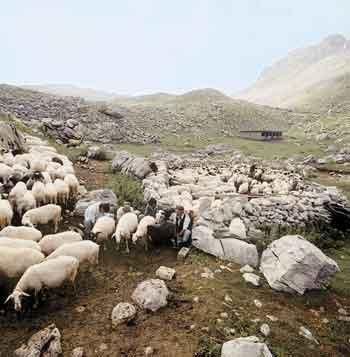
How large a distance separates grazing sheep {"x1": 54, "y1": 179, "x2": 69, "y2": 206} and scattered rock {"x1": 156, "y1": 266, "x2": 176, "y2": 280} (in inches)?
202

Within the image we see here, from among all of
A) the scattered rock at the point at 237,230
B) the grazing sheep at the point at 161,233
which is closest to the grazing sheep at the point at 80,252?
the grazing sheep at the point at 161,233

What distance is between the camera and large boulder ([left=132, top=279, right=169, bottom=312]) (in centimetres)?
473

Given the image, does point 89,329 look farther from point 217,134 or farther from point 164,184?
point 217,134

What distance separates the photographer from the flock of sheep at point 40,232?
481 cm

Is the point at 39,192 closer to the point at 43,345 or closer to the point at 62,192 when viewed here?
the point at 62,192

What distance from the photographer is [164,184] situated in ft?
45.7

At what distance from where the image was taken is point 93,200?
9.32 m

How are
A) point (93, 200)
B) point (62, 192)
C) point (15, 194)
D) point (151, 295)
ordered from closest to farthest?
point (151, 295)
point (15, 194)
point (93, 200)
point (62, 192)

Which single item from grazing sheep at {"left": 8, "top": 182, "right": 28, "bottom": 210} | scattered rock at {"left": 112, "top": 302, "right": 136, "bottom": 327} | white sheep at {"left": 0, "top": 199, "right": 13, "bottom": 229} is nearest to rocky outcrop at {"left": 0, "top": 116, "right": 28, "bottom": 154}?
grazing sheep at {"left": 8, "top": 182, "right": 28, "bottom": 210}

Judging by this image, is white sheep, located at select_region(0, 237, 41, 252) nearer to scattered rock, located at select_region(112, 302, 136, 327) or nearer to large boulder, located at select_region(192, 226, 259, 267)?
scattered rock, located at select_region(112, 302, 136, 327)

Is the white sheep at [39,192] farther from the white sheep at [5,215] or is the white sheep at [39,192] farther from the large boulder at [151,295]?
the large boulder at [151,295]

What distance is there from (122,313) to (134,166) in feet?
38.6

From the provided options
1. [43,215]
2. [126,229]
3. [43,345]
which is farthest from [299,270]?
[43,215]

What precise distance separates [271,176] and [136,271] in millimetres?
12862
